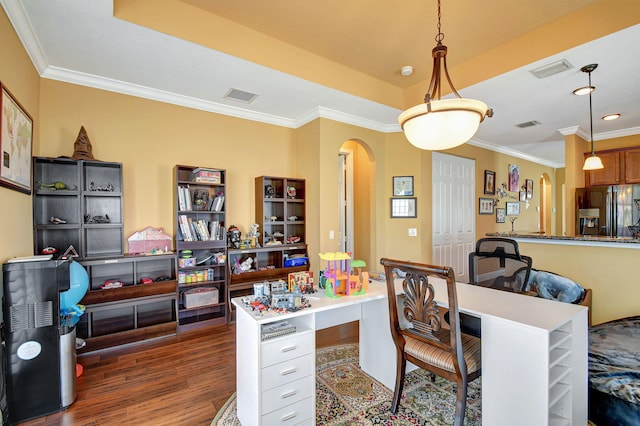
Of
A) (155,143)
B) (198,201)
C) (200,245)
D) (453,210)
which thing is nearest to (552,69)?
(453,210)

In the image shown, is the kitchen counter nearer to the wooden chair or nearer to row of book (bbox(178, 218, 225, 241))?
the wooden chair

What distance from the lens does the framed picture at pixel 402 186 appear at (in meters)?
4.63

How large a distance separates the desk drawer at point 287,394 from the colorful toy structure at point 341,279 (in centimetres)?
57

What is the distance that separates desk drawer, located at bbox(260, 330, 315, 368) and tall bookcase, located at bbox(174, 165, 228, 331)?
209cm

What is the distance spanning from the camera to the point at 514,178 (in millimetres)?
6766

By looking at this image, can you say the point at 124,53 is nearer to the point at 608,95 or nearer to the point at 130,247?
the point at 130,247

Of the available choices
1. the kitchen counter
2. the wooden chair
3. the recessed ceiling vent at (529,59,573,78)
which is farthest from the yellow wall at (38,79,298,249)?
the kitchen counter

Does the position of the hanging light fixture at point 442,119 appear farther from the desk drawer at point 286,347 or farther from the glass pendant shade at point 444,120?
the desk drawer at point 286,347

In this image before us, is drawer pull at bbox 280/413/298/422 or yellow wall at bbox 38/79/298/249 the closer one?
drawer pull at bbox 280/413/298/422

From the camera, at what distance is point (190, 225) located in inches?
134

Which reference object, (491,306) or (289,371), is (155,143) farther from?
(491,306)

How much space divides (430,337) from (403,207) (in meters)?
3.09

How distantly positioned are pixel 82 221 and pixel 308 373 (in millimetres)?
2719

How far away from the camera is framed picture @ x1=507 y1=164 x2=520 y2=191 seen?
666cm
